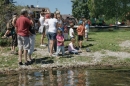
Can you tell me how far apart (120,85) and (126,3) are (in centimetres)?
4119

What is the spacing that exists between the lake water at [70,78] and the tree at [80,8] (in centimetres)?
7362

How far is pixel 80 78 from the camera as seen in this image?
9.36 metres

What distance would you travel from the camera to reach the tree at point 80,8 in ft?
279

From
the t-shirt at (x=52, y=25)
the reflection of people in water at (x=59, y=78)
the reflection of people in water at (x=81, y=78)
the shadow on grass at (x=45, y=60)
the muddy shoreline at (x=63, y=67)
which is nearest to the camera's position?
the reflection of people in water at (x=81, y=78)

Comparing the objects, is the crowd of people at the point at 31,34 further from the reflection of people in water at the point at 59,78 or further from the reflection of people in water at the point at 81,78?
the reflection of people in water at the point at 81,78

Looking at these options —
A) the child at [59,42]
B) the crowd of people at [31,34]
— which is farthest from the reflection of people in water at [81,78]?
the child at [59,42]

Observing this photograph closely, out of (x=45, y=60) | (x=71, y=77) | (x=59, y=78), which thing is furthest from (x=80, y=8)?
(x=59, y=78)

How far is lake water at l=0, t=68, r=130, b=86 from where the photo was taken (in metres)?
8.52

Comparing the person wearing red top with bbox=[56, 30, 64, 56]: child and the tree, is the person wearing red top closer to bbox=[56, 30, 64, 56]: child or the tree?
bbox=[56, 30, 64, 56]: child

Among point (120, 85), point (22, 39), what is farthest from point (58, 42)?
point (120, 85)

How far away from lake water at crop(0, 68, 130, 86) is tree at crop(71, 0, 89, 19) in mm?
73616

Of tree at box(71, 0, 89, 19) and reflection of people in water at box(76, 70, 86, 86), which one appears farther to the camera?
tree at box(71, 0, 89, 19)

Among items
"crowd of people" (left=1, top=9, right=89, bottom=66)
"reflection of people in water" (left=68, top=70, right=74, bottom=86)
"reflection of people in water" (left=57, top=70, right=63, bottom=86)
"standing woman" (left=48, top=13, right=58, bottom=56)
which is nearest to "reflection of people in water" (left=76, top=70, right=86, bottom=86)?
"reflection of people in water" (left=68, top=70, right=74, bottom=86)

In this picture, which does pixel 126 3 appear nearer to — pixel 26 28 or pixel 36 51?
pixel 36 51
